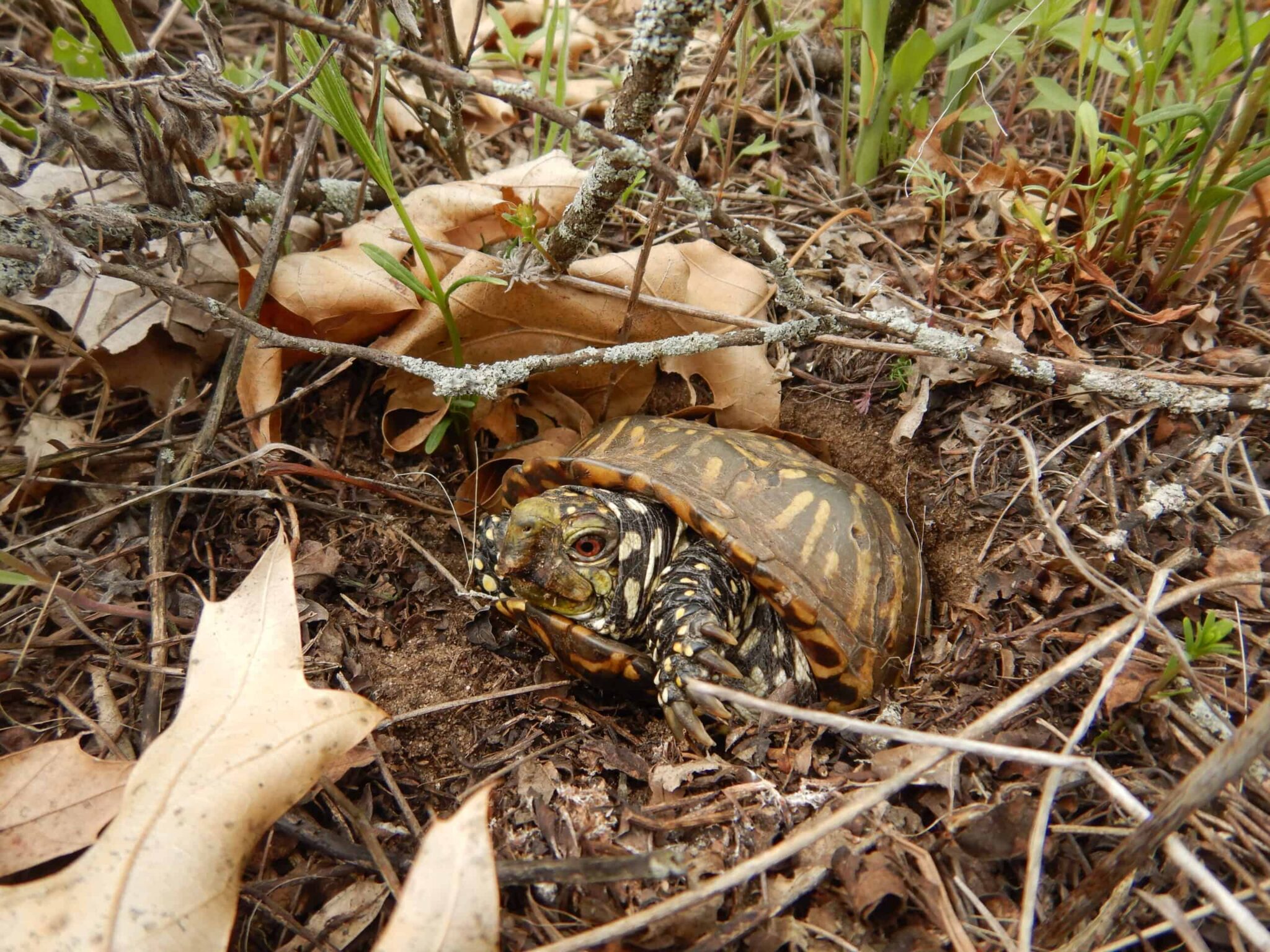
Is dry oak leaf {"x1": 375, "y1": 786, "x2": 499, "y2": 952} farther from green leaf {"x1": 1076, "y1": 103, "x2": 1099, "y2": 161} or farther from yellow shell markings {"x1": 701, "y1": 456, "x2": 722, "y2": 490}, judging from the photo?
green leaf {"x1": 1076, "y1": 103, "x2": 1099, "y2": 161}

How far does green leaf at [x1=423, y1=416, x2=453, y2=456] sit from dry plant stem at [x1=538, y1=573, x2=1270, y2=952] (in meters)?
1.58

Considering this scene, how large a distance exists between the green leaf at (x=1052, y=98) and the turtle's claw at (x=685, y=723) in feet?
7.47

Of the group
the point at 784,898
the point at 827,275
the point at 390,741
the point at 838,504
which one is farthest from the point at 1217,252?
the point at 390,741

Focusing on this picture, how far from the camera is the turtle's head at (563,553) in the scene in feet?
7.23

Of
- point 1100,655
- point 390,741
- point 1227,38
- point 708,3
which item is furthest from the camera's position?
point 1227,38

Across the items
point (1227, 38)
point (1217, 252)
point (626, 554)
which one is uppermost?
point (1227, 38)

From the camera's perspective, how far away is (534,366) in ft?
7.89

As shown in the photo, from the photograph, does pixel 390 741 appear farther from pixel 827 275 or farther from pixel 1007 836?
pixel 827 275

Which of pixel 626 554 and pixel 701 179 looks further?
pixel 701 179

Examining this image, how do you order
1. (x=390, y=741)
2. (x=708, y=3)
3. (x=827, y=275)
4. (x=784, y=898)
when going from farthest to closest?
1. (x=827, y=275)
2. (x=390, y=741)
3. (x=708, y=3)
4. (x=784, y=898)

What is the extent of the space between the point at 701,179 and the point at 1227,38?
6.02 ft

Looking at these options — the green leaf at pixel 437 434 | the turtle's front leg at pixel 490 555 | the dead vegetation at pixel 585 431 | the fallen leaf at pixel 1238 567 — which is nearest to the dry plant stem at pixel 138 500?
the dead vegetation at pixel 585 431

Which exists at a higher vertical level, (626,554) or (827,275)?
(827,275)

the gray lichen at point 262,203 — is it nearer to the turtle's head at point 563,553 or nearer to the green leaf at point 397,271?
the green leaf at point 397,271
